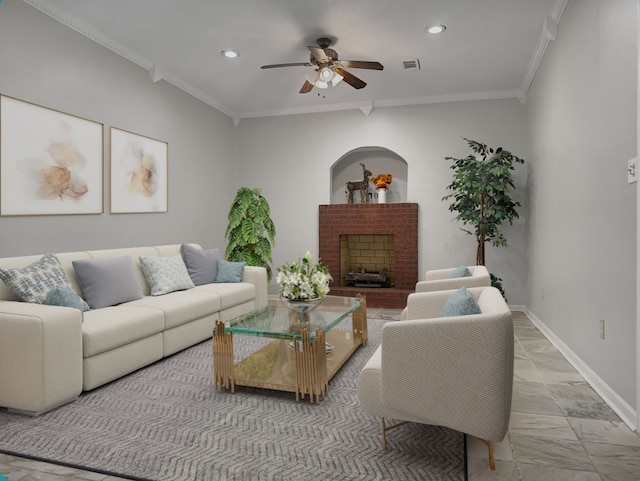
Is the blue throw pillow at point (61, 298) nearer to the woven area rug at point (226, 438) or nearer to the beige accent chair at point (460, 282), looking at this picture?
the woven area rug at point (226, 438)

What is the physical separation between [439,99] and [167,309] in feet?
14.7

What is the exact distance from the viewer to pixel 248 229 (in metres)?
5.59

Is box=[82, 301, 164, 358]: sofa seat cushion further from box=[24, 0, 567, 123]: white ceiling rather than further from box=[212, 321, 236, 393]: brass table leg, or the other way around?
box=[24, 0, 567, 123]: white ceiling

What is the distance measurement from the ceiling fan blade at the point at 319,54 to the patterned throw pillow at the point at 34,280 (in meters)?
2.73

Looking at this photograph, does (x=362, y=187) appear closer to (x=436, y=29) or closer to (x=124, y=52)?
(x=436, y=29)

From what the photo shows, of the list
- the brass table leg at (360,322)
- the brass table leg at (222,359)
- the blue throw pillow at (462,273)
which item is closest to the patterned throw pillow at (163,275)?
the brass table leg at (222,359)

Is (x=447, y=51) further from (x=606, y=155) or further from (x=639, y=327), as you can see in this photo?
(x=639, y=327)

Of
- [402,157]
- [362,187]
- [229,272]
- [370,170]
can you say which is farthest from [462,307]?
[370,170]

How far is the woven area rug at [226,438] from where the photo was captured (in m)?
1.95

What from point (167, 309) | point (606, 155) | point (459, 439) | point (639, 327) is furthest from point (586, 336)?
point (167, 309)

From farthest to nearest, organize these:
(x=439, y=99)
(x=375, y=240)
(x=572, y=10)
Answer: (x=375, y=240) → (x=439, y=99) → (x=572, y=10)

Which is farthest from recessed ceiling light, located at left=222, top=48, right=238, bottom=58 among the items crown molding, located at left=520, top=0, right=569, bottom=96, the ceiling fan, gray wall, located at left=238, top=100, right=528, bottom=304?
crown molding, located at left=520, top=0, right=569, bottom=96

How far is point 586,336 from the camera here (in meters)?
3.11

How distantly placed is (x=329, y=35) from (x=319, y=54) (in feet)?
1.16
